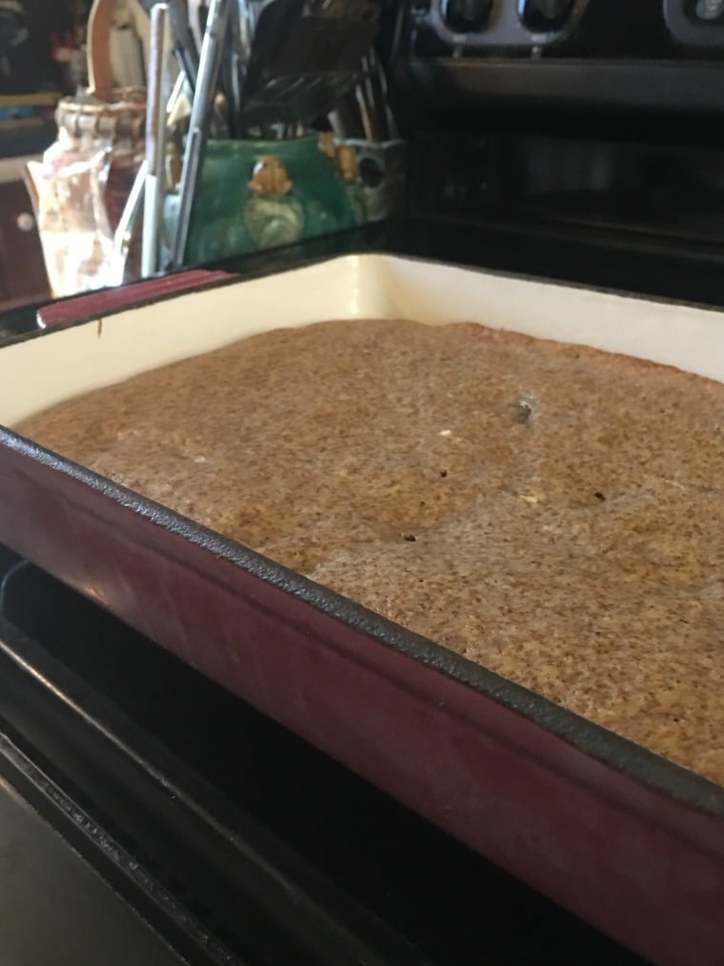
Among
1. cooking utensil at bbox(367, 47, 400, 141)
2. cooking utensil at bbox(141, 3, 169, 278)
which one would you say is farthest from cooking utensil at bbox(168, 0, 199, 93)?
cooking utensil at bbox(367, 47, 400, 141)

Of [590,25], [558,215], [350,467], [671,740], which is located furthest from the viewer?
[558,215]

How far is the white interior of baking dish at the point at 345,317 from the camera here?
2.65 ft

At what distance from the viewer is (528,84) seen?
0.97m

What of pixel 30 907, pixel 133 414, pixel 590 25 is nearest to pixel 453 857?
pixel 30 907

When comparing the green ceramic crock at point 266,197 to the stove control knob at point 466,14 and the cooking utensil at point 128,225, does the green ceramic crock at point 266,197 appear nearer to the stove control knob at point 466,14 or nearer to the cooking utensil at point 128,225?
the cooking utensil at point 128,225

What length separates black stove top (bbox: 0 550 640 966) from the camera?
410 mm

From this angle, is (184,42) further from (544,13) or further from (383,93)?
(544,13)

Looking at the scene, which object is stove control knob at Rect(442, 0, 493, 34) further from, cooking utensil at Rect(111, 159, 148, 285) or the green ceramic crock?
cooking utensil at Rect(111, 159, 148, 285)

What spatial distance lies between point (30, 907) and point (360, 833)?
0.16 meters

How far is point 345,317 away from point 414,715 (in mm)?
718

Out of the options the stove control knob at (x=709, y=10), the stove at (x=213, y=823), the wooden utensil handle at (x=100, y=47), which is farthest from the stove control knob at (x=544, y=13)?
the wooden utensil handle at (x=100, y=47)

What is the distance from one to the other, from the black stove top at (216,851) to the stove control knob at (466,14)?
770 millimetres

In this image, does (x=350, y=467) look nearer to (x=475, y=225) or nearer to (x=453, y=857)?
(x=453, y=857)

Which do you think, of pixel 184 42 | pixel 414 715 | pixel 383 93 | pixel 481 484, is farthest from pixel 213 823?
pixel 383 93
